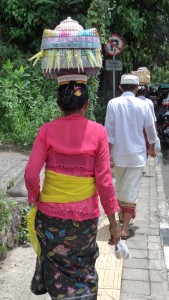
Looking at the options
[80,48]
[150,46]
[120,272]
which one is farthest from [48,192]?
[150,46]

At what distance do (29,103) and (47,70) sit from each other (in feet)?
22.4

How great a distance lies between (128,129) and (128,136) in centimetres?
7

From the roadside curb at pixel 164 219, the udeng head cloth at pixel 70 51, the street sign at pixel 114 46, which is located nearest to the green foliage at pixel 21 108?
the street sign at pixel 114 46

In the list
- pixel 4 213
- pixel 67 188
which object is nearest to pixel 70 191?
pixel 67 188

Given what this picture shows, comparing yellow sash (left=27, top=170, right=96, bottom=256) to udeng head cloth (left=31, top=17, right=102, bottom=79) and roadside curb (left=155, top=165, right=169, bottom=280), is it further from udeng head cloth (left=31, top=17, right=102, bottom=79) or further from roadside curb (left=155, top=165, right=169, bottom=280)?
roadside curb (left=155, top=165, right=169, bottom=280)

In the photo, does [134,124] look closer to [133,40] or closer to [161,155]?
[161,155]

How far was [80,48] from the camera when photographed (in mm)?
2848

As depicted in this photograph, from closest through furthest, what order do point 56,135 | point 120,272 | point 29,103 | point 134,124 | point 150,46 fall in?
point 56,135
point 120,272
point 134,124
point 29,103
point 150,46

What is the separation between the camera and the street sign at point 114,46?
10.4m

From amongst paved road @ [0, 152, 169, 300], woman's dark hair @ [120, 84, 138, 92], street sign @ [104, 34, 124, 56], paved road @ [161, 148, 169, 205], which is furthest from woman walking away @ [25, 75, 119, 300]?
street sign @ [104, 34, 124, 56]

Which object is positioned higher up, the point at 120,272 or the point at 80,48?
the point at 80,48

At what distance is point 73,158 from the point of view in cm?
281

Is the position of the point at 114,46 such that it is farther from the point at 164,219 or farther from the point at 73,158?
the point at 73,158

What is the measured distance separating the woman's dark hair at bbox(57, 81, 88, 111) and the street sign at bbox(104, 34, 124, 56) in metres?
7.81
